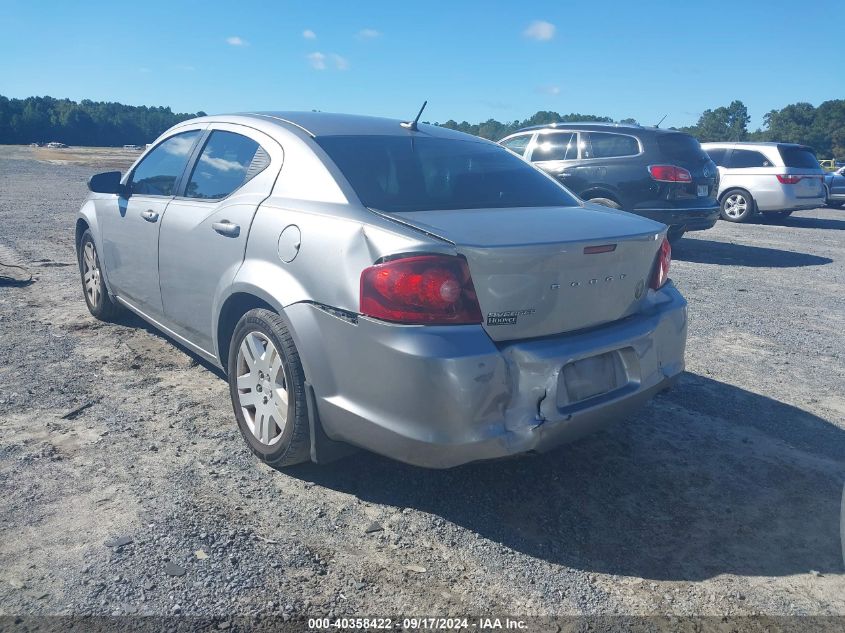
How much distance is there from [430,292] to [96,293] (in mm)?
3926

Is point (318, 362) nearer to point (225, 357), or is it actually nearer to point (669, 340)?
point (225, 357)

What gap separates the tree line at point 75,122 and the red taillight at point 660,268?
8663 cm

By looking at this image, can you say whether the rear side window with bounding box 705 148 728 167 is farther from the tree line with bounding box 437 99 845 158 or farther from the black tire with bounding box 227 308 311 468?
the tree line with bounding box 437 99 845 158

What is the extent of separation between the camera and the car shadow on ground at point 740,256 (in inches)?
391

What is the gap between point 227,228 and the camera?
3590 millimetres

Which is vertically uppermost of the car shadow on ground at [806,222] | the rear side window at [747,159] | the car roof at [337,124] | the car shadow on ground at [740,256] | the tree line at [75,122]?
the tree line at [75,122]

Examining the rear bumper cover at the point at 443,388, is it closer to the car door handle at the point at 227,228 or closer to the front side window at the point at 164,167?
the car door handle at the point at 227,228

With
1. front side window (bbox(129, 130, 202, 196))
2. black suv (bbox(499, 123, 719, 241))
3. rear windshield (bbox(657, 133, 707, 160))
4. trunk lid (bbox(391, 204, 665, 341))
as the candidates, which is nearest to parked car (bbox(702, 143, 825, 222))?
black suv (bbox(499, 123, 719, 241))

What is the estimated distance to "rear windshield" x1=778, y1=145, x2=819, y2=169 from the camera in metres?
15.0

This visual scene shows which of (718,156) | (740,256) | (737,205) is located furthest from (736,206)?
(740,256)

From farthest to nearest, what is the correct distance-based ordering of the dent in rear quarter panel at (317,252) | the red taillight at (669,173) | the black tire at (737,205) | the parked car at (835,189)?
the parked car at (835,189) → the black tire at (737,205) → the red taillight at (669,173) → the dent in rear quarter panel at (317,252)

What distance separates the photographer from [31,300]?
641 cm

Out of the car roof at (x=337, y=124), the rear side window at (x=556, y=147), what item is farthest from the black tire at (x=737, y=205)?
the car roof at (x=337, y=124)

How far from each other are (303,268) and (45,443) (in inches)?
67.7
